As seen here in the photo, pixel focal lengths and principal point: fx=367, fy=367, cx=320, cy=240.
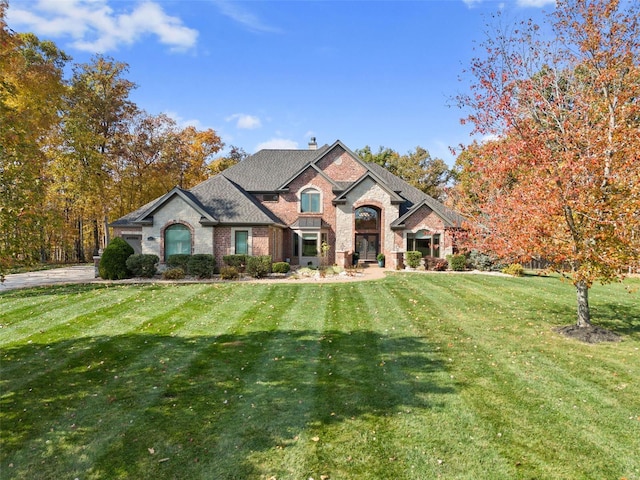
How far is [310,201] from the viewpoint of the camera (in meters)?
29.0

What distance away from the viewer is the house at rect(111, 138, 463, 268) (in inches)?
905

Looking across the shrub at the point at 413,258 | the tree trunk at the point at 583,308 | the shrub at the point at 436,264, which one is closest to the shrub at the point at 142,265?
the shrub at the point at 413,258

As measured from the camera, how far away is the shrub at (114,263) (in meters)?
19.6

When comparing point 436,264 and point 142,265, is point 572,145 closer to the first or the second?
point 436,264

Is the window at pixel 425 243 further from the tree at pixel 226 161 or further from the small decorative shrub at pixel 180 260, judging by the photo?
the tree at pixel 226 161

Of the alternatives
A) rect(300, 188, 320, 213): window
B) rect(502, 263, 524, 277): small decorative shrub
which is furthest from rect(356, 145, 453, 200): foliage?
rect(502, 263, 524, 277): small decorative shrub

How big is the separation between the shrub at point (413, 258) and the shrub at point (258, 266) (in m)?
10.1

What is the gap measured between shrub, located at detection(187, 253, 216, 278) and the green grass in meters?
8.75

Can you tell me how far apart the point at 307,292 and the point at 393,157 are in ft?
142

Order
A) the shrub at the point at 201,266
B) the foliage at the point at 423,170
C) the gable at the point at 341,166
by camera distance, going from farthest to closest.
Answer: the foliage at the point at 423,170, the gable at the point at 341,166, the shrub at the point at 201,266

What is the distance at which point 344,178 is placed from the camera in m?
29.9

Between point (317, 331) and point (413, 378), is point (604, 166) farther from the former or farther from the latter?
point (317, 331)

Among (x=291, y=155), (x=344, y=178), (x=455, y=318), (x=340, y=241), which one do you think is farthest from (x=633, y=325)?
(x=291, y=155)

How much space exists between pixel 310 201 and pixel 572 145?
21.4 meters
